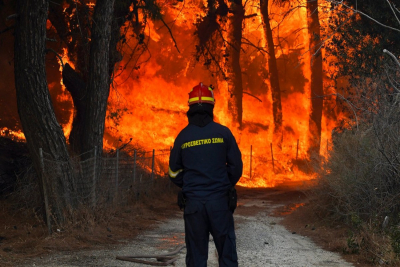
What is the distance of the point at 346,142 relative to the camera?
13195 millimetres

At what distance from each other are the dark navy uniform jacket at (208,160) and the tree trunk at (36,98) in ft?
19.2

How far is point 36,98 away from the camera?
1134 centimetres

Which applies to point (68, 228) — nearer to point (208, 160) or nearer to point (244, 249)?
point (244, 249)

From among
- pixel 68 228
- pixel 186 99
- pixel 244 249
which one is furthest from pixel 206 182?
pixel 186 99

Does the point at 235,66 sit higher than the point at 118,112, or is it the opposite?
the point at 235,66

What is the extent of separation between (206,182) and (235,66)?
25.7m

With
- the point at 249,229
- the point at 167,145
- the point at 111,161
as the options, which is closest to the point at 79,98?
the point at 111,161

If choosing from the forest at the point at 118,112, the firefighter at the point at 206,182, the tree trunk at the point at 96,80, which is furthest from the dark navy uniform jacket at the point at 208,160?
the tree trunk at the point at 96,80

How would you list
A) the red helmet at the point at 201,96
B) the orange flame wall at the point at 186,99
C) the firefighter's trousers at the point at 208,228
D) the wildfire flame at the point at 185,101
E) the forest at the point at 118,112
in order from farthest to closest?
the orange flame wall at the point at 186,99 → the wildfire flame at the point at 185,101 → the forest at the point at 118,112 → the red helmet at the point at 201,96 → the firefighter's trousers at the point at 208,228

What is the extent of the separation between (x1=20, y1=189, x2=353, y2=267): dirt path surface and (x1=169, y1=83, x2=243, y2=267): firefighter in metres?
2.65

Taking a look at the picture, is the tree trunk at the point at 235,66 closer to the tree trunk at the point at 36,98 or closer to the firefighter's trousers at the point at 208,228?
the tree trunk at the point at 36,98

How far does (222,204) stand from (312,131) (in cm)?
2963

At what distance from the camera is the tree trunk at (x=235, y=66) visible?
30.3m

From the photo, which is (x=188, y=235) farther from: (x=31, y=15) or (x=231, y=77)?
(x=231, y=77)
